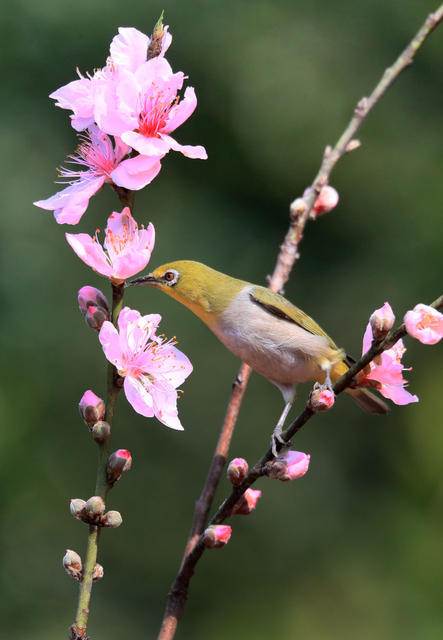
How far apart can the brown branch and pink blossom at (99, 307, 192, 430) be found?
197mm

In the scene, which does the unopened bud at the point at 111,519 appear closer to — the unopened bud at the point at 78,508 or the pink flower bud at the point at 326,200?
the unopened bud at the point at 78,508

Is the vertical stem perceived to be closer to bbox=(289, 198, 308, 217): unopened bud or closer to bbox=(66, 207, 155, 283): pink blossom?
bbox=(66, 207, 155, 283): pink blossom

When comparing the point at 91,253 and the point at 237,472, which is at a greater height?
the point at 91,253

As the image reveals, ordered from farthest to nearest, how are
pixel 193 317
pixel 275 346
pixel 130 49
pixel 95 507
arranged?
pixel 193 317
pixel 275 346
pixel 130 49
pixel 95 507

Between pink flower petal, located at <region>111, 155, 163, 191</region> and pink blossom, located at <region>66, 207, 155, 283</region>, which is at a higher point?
pink flower petal, located at <region>111, 155, 163, 191</region>

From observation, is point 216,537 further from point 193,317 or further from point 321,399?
point 193,317

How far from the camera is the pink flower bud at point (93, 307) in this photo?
129cm

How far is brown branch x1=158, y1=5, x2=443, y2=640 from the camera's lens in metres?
1.36

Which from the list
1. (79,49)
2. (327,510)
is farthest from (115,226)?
(79,49)

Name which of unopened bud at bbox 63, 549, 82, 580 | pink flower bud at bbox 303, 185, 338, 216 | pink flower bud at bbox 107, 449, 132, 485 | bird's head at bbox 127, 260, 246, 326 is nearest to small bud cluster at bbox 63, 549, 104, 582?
unopened bud at bbox 63, 549, 82, 580

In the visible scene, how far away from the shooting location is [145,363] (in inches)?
53.9

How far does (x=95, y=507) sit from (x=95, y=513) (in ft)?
0.04

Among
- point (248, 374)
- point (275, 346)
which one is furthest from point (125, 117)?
point (275, 346)

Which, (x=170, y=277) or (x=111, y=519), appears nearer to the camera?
(x=111, y=519)
